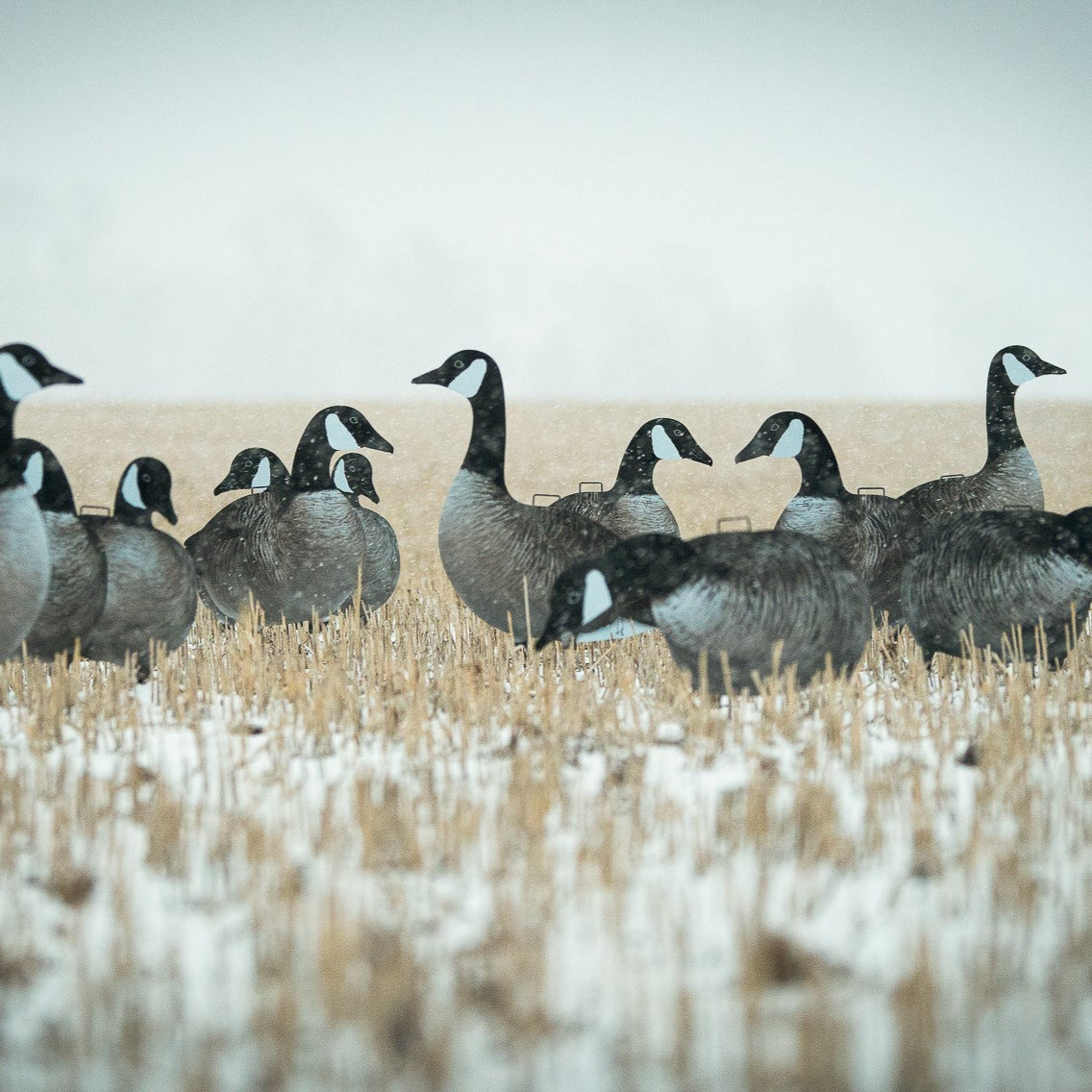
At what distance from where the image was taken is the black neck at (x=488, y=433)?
628 centimetres

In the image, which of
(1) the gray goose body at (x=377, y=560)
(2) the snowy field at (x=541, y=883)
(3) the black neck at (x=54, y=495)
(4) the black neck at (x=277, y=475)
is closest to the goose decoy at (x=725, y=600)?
(2) the snowy field at (x=541, y=883)

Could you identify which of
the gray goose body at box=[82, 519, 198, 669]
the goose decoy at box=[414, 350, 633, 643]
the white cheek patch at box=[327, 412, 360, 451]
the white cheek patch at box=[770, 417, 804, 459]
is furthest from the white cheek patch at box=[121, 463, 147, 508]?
the white cheek patch at box=[770, 417, 804, 459]

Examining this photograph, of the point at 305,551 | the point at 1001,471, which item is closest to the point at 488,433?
the point at 305,551

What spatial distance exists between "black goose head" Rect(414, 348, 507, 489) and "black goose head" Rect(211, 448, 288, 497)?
5.47 ft

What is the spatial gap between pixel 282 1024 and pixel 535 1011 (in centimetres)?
51

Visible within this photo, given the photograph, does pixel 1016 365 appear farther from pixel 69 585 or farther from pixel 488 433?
pixel 69 585

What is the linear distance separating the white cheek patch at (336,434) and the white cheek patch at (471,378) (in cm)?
83

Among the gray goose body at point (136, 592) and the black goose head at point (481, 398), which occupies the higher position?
the black goose head at point (481, 398)

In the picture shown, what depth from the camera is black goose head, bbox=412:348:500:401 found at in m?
6.47

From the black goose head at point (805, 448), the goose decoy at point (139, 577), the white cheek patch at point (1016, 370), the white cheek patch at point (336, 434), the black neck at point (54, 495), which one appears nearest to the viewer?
the black neck at point (54, 495)

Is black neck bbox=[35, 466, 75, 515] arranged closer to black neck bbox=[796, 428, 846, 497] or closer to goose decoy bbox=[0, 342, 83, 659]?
goose decoy bbox=[0, 342, 83, 659]

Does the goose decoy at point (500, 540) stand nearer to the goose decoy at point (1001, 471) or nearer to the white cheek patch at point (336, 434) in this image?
the white cheek patch at point (336, 434)

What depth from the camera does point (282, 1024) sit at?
2117 mm

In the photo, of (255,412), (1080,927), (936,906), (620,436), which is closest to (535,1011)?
(936,906)
